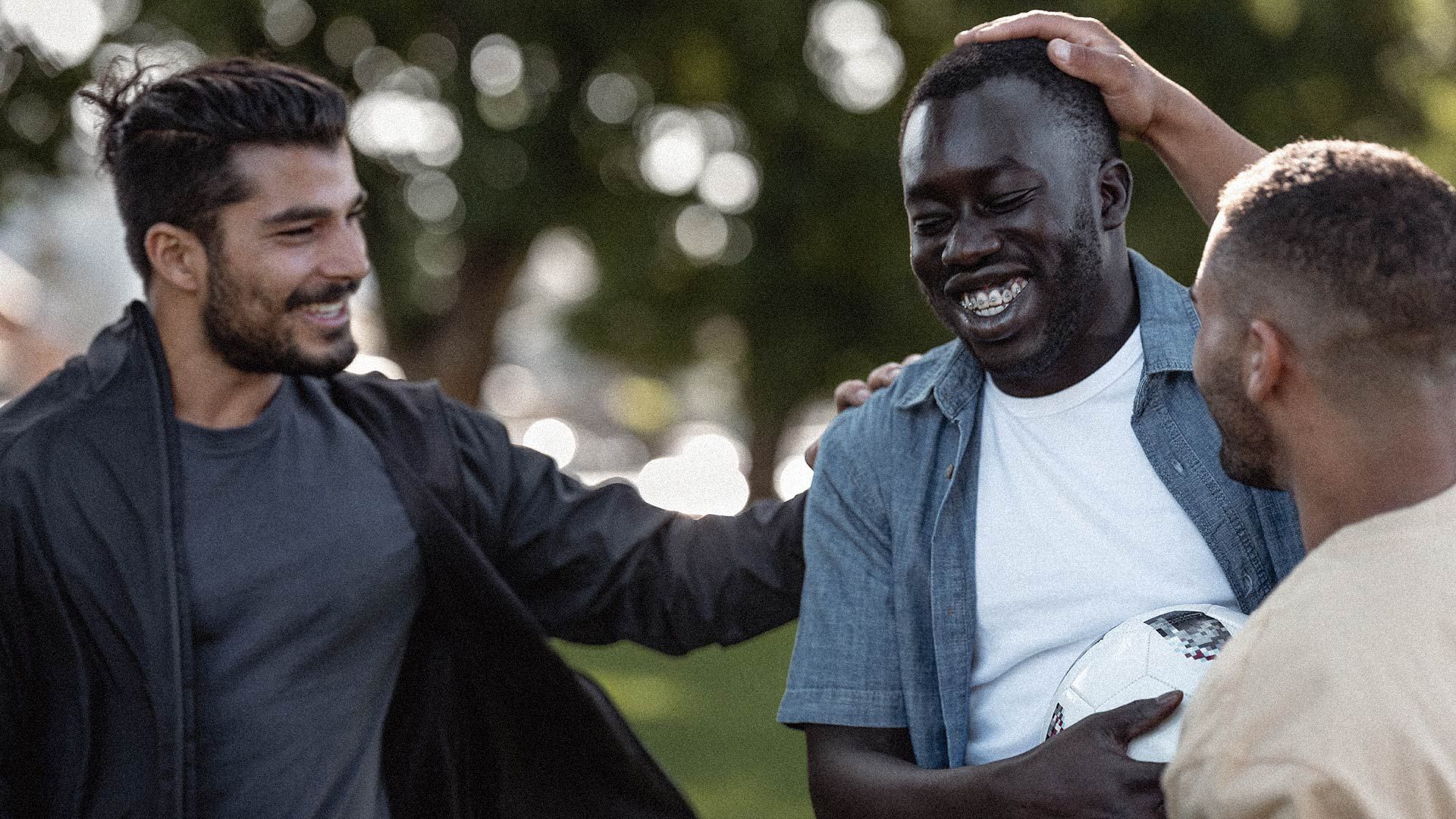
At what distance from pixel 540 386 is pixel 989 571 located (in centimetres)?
6492

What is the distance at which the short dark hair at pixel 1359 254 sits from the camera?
2295 millimetres

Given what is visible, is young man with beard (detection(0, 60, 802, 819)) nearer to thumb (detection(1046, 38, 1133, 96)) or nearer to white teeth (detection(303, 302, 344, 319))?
white teeth (detection(303, 302, 344, 319))

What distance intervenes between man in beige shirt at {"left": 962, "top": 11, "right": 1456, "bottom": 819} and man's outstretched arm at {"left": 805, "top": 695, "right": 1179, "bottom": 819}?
50cm

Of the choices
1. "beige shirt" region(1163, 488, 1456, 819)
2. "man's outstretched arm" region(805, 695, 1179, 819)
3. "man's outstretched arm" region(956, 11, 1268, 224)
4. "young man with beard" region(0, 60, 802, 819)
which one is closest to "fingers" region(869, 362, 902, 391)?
"young man with beard" region(0, 60, 802, 819)

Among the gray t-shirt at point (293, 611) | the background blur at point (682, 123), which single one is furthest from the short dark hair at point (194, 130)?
the background blur at point (682, 123)

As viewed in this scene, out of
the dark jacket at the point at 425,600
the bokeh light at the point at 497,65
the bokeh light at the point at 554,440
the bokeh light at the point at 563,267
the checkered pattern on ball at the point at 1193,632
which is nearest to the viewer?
the checkered pattern on ball at the point at 1193,632

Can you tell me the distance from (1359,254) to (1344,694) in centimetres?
66

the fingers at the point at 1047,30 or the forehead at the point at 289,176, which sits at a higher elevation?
the fingers at the point at 1047,30

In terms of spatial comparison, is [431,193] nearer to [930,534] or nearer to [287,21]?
[287,21]

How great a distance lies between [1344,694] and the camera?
2.09 metres

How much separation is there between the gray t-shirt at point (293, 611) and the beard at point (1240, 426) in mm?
2386

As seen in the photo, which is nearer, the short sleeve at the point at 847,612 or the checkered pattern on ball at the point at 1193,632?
the checkered pattern on ball at the point at 1193,632

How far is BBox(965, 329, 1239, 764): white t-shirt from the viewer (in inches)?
124

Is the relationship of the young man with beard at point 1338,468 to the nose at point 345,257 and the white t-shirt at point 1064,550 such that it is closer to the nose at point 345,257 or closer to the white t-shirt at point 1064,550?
the white t-shirt at point 1064,550
